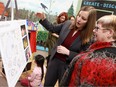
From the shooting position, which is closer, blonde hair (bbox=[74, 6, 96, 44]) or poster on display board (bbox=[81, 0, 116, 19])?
blonde hair (bbox=[74, 6, 96, 44])

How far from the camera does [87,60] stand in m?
1.41

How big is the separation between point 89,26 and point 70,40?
0.24 metres

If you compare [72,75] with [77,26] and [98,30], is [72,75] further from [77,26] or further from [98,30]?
[77,26]

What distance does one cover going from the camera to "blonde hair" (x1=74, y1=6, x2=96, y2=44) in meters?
1.92

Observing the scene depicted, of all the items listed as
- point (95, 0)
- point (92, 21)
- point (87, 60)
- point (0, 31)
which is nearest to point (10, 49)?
point (0, 31)

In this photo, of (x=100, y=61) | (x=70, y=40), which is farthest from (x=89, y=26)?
(x=100, y=61)

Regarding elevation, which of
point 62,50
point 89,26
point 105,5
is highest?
point 105,5

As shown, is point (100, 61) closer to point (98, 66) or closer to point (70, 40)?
point (98, 66)

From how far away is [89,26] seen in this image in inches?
77.6

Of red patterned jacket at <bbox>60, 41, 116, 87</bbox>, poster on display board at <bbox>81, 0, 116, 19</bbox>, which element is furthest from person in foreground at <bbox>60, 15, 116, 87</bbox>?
poster on display board at <bbox>81, 0, 116, 19</bbox>

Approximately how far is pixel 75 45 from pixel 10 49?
655mm

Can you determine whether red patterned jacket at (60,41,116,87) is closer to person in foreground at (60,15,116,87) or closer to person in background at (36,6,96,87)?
person in foreground at (60,15,116,87)

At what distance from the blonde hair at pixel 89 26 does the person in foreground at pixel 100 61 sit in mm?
459

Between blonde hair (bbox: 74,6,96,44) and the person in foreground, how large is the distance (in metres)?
0.46
